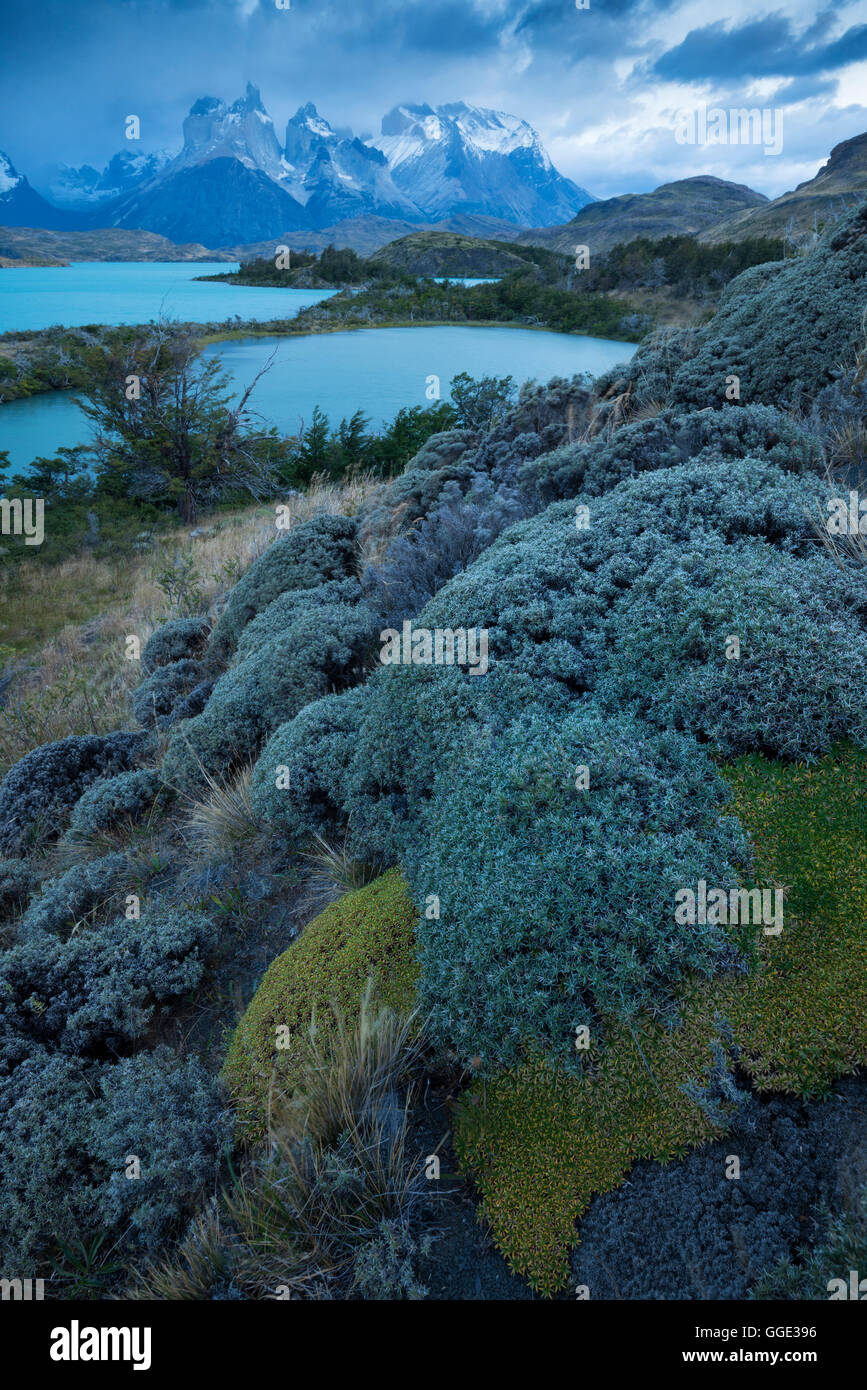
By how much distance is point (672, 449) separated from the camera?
Result: 547 centimetres

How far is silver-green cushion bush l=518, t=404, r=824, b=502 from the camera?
5.05m

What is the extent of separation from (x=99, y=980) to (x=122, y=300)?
69900 millimetres

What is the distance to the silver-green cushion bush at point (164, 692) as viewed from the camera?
7852 millimetres

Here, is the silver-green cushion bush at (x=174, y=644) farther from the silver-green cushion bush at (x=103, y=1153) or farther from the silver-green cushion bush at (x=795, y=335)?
the silver-green cushion bush at (x=795, y=335)

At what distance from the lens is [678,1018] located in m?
2.39

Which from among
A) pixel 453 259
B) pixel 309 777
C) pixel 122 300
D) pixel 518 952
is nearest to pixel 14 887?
pixel 309 777

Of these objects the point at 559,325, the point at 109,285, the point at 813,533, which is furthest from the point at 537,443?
the point at 109,285

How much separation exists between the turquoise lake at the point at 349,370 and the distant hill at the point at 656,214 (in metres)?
91.3

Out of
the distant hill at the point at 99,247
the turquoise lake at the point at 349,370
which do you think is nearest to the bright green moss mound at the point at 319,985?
the turquoise lake at the point at 349,370

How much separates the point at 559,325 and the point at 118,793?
51.0m
